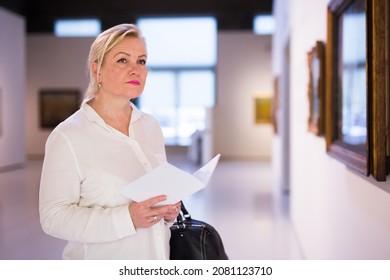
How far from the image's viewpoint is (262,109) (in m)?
19.5

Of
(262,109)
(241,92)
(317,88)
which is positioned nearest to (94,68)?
(317,88)

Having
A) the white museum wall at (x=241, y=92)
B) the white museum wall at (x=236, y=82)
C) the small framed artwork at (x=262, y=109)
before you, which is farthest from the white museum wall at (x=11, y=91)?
the small framed artwork at (x=262, y=109)

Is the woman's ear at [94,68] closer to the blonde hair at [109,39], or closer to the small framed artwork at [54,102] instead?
the blonde hair at [109,39]

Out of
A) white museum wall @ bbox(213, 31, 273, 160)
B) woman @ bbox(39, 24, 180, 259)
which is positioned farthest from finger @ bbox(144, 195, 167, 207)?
white museum wall @ bbox(213, 31, 273, 160)

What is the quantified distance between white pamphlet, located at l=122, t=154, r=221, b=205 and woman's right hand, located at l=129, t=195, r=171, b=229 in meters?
0.02

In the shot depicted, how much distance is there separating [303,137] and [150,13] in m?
15.5

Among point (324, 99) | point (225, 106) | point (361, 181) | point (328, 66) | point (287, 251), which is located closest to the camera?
point (361, 181)

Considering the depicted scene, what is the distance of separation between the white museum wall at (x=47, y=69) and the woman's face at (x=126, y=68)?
62.7 feet

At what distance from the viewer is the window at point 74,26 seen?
20.6 metres

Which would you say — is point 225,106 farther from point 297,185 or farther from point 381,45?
point 381,45

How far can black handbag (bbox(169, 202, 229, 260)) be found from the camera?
1.98 metres

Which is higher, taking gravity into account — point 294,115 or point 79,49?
point 79,49

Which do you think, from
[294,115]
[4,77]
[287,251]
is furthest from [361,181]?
[4,77]

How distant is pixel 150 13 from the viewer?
66.2ft
